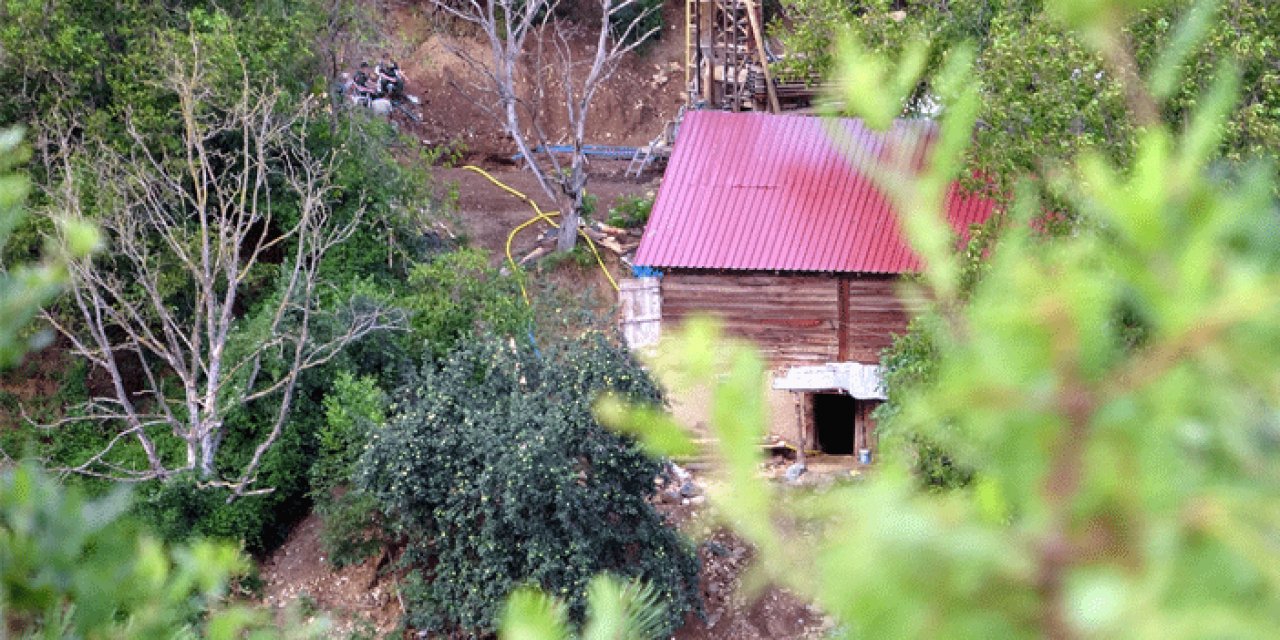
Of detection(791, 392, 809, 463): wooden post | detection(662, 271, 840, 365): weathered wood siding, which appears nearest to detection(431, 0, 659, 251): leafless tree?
detection(662, 271, 840, 365): weathered wood siding

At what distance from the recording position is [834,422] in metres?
15.4

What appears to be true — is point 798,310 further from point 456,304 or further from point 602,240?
point 602,240

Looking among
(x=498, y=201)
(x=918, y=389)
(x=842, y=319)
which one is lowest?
(x=842, y=319)

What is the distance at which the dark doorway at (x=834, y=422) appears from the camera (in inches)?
593

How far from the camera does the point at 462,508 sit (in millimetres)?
10836

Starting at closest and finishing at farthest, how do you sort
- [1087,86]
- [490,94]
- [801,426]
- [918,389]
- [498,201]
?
[918,389], [1087,86], [801,426], [498,201], [490,94]

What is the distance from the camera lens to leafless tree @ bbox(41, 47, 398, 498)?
12.0 meters

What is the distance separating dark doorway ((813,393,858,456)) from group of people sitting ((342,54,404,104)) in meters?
12.2

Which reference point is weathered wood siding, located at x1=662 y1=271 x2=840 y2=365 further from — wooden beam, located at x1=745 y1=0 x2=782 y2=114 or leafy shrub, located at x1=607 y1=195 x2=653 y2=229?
wooden beam, located at x1=745 y1=0 x2=782 y2=114

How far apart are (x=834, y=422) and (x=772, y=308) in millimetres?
2319

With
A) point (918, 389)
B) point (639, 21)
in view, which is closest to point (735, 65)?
point (639, 21)

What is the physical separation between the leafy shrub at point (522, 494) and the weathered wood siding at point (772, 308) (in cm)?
282

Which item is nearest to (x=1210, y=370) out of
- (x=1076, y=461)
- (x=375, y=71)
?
(x=1076, y=461)

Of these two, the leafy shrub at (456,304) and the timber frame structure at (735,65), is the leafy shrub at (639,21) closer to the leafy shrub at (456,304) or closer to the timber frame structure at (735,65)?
the timber frame structure at (735,65)
